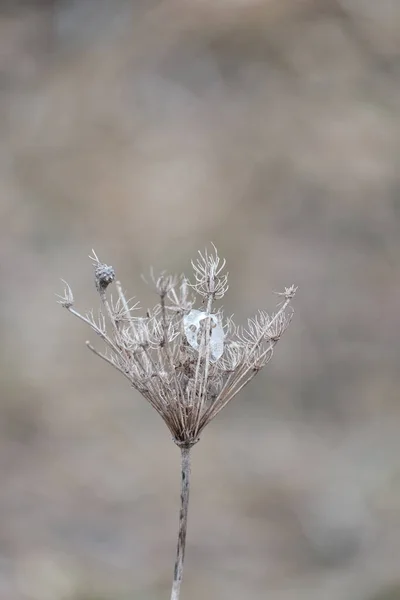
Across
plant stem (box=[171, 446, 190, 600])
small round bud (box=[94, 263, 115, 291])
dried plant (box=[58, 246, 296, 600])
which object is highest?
small round bud (box=[94, 263, 115, 291])

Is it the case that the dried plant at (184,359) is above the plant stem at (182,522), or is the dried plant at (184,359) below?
above

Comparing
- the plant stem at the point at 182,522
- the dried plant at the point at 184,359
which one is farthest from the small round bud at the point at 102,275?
the plant stem at the point at 182,522

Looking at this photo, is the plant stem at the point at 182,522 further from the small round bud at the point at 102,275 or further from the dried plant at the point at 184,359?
the small round bud at the point at 102,275

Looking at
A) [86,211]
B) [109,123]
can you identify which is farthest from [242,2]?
[86,211]

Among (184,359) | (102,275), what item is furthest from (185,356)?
(102,275)

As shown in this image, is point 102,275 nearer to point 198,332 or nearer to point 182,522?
point 198,332

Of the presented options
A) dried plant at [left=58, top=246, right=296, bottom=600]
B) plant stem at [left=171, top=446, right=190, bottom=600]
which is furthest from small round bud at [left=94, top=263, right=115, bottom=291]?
plant stem at [left=171, top=446, right=190, bottom=600]

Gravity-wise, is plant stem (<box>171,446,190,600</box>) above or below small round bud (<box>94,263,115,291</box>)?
below

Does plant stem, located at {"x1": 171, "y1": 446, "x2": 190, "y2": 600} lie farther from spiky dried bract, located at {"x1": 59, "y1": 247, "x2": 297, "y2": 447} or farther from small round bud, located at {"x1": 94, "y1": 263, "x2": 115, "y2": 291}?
small round bud, located at {"x1": 94, "y1": 263, "x2": 115, "y2": 291}
